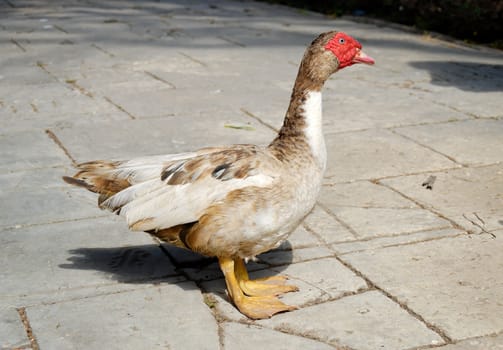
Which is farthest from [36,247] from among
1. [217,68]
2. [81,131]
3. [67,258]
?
[217,68]

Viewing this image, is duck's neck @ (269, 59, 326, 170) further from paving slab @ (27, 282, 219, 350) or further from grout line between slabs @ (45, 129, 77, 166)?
grout line between slabs @ (45, 129, 77, 166)

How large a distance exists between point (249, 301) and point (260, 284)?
10.1 inches

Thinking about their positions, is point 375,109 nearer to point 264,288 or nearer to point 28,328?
point 264,288

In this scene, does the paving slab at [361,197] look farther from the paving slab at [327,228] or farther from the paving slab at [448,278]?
the paving slab at [448,278]

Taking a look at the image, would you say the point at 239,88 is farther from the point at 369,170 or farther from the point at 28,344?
the point at 28,344

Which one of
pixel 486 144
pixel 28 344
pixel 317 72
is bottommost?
pixel 28 344

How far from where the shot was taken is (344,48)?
372 centimetres

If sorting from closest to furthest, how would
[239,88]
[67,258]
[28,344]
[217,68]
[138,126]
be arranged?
1. [28,344]
2. [67,258]
3. [138,126]
4. [239,88]
5. [217,68]

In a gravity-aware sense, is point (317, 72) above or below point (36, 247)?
above

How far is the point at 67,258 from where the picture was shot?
4.13 meters

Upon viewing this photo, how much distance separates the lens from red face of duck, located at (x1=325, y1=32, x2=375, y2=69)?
3691mm

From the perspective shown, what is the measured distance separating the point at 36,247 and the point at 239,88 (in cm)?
400

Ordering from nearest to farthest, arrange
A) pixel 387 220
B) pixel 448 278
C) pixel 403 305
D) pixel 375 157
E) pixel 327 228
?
pixel 403 305, pixel 448 278, pixel 327 228, pixel 387 220, pixel 375 157

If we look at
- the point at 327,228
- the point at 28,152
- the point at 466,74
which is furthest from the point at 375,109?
the point at 28,152
